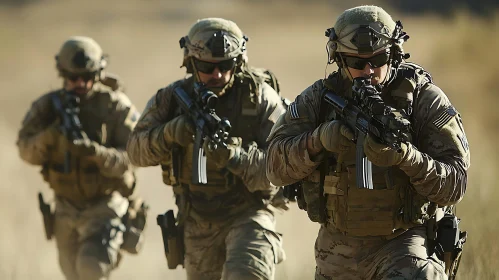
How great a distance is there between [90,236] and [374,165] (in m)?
5.17

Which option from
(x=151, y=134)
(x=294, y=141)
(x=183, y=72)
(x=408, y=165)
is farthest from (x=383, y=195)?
(x=183, y=72)

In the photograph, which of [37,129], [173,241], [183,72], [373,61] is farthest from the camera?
[183,72]

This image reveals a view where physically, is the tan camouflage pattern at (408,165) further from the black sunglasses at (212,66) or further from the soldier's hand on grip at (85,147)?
the soldier's hand on grip at (85,147)

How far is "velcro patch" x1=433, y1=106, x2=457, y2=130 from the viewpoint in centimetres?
875

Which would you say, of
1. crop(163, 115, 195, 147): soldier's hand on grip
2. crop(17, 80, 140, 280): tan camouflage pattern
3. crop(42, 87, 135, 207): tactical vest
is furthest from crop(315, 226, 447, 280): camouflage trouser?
crop(42, 87, 135, 207): tactical vest

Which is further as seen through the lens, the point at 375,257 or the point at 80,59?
the point at 80,59

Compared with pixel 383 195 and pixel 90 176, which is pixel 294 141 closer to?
pixel 383 195

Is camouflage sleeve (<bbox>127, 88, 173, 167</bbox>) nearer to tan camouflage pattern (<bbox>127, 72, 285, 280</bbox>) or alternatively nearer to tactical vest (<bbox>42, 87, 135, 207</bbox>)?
tan camouflage pattern (<bbox>127, 72, 285, 280</bbox>)

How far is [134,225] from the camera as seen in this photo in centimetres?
1393

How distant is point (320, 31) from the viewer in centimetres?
3441

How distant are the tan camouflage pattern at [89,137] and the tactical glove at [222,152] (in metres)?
2.76

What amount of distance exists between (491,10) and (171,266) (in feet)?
57.3

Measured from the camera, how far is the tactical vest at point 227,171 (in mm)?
11047

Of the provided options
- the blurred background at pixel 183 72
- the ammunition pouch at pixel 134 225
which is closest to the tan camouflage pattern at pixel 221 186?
the blurred background at pixel 183 72
